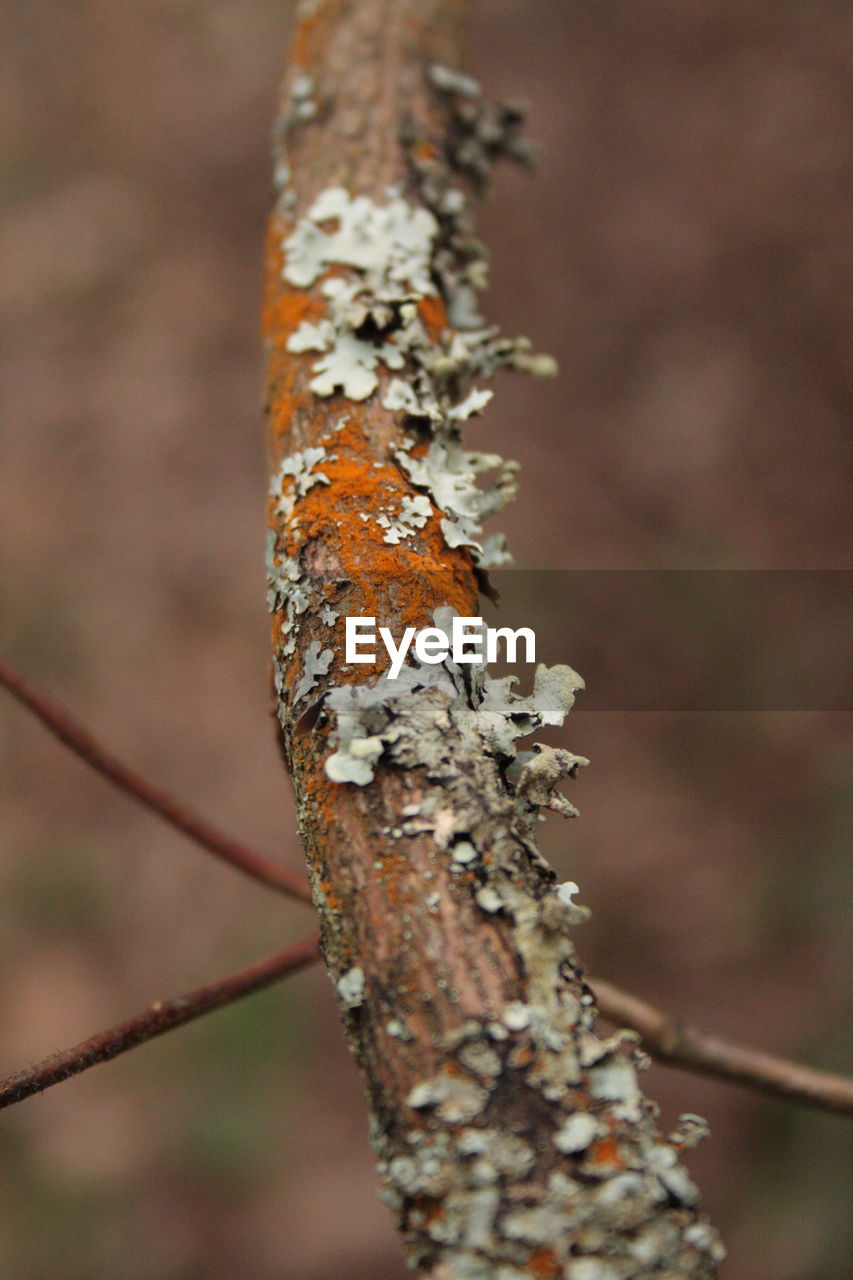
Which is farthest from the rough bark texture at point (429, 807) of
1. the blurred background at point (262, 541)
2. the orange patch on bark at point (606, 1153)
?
the blurred background at point (262, 541)

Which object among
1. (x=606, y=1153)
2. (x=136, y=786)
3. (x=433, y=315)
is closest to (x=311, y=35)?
(x=433, y=315)

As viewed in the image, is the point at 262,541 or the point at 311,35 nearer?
the point at 311,35

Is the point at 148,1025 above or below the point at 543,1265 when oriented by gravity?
above

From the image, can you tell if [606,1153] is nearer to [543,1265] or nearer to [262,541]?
[543,1265]

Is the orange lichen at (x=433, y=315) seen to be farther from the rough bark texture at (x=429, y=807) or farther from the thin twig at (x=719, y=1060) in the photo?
the thin twig at (x=719, y=1060)

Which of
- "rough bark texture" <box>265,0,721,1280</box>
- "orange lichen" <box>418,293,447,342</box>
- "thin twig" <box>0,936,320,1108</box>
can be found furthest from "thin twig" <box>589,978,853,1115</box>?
"orange lichen" <box>418,293,447,342</box>
